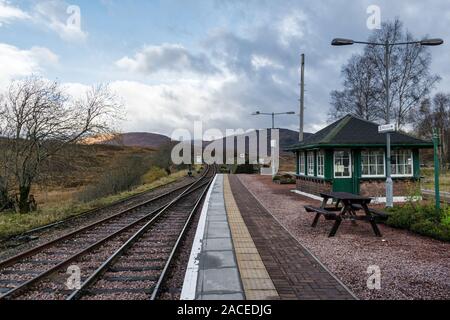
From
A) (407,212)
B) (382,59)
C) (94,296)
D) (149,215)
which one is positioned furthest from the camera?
(382,59)

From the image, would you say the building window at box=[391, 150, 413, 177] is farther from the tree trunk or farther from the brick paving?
the tree trunk

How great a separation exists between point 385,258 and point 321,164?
10.3 m

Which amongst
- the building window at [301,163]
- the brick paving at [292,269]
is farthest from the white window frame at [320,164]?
the brick paving at [292,269]

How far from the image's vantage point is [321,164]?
1706 cm

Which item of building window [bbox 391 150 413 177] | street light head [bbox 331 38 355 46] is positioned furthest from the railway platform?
building window [bbox 391 150 413 177]

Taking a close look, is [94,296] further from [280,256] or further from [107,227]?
[107,227]

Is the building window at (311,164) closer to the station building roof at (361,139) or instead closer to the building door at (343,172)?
the station building roof at (361,139)

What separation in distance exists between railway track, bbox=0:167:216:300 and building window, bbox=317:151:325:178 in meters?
8.26

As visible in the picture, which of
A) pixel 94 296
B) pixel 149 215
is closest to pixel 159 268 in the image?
pixel 94 296

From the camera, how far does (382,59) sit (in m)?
27.0

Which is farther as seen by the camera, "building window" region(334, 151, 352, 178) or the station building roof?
"building window" region(334, 151, 352, 178)

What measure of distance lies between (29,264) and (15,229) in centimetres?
545

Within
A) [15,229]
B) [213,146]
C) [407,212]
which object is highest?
[213,146]

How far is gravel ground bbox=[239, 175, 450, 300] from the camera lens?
528cm
